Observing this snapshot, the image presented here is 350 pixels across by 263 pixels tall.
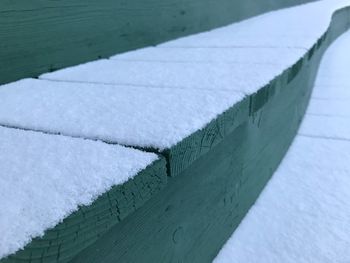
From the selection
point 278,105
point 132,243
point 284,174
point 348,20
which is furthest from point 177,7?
point 348,20

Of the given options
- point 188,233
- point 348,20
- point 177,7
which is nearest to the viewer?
point 188,233

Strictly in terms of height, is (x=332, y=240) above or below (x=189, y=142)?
below

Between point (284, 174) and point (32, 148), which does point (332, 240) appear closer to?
point (284, 174)

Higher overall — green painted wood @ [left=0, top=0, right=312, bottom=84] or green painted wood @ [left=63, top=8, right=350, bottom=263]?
green painted wood @ [left=0, top=0, right=312, bottom=84]

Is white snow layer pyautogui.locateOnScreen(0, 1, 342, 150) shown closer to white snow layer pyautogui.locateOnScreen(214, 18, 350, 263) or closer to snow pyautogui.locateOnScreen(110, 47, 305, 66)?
snow pyautogui.locateOnScreen(110, 47, 305, 66)

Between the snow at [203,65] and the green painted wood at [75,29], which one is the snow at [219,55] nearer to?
the snow at [203,65]

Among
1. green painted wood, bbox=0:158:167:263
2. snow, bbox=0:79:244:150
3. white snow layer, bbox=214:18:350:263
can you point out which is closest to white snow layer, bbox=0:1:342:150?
snow, bbox=0:79:244:150
